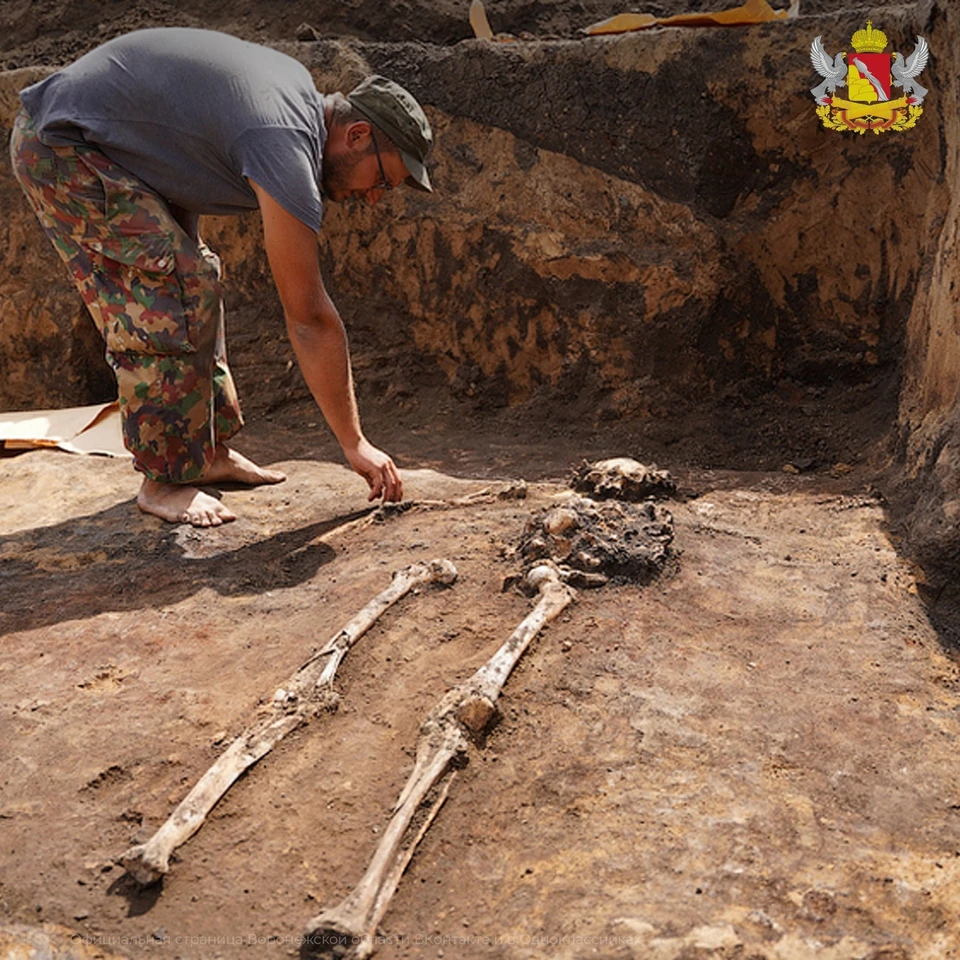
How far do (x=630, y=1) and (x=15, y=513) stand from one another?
4.68 m

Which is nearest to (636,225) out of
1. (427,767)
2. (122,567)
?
(122,567)

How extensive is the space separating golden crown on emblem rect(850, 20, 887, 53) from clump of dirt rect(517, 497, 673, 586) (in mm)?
2302

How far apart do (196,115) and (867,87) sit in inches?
106

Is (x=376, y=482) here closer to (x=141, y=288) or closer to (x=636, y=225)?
(x=141, y=288)

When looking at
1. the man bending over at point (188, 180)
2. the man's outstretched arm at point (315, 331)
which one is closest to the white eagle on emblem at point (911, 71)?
the man bending over at point (188, 180)

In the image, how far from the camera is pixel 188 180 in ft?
10.8

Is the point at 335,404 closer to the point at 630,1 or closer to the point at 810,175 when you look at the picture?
the point at 810,175

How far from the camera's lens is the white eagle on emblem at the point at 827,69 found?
4.46m

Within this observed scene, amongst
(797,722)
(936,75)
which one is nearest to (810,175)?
(936,75)

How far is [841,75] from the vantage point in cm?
446

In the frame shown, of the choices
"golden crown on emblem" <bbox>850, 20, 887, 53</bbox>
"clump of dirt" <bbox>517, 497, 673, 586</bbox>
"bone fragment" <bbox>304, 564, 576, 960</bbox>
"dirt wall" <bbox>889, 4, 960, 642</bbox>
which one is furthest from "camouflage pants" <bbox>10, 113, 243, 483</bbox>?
"golden crown on emblem" <bbox>850, 20, 887, 53</bbox>

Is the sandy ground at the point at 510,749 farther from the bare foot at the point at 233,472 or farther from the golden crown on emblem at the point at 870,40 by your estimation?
the golden crown on emblem at the point at 870,40

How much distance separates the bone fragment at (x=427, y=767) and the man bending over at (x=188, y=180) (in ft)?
2.65

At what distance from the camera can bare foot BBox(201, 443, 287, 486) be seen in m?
4.08
